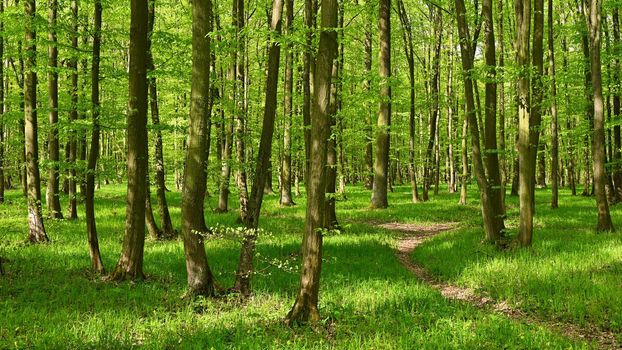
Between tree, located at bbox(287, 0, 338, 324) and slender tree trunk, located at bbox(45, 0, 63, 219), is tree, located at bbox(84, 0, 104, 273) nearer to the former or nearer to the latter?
tree, located at bbox(287, 0, 338, 324)

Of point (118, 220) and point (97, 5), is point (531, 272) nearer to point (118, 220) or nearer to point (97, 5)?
point (97, 5)

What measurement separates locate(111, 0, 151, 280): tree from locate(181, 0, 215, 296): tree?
1670mm

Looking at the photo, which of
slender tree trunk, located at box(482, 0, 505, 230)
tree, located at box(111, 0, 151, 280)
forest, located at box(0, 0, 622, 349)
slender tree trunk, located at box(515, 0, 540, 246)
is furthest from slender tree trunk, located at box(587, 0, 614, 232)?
tree, located at box(111, 0, 151, 280)

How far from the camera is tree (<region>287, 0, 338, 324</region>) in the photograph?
5.96m

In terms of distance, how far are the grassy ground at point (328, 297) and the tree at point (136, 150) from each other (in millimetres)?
540

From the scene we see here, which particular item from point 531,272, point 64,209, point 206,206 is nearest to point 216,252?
point 531,272

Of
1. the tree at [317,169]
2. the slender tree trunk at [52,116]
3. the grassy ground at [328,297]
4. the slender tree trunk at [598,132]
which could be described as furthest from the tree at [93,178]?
the slender tree trunk at [598,132]

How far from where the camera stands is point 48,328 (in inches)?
242

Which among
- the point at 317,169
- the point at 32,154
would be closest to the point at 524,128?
the point at 317,169

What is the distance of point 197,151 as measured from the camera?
7.85 m

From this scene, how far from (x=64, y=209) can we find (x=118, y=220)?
18.9ft

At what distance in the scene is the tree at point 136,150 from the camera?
8.91m

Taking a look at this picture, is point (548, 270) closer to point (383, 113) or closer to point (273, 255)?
point (273, 255)

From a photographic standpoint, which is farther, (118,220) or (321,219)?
(118,220)
